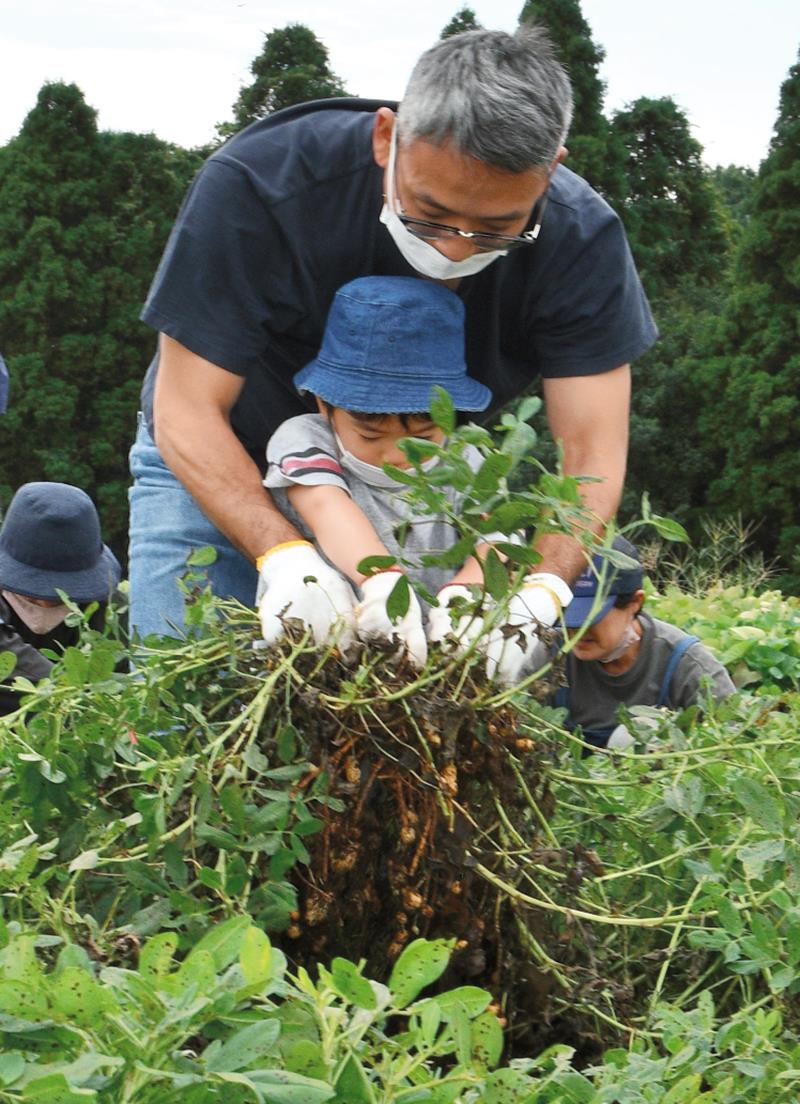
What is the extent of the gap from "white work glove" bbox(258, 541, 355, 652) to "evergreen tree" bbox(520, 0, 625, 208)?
1517 centimetres

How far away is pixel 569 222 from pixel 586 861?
3.88ft

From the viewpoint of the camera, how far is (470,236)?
2.05 metres

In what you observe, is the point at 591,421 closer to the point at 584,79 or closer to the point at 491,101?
the point at 491,101

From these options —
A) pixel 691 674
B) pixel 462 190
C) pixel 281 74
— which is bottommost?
pixel 691 674

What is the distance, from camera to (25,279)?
662 inches

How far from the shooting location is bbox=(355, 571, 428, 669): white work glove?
143 cm

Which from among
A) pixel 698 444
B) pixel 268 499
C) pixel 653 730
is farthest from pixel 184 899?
pixel 698 444

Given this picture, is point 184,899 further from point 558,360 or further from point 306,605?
point 558,360

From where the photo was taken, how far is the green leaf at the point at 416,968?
0.87 metres

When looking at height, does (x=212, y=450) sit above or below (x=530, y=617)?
above

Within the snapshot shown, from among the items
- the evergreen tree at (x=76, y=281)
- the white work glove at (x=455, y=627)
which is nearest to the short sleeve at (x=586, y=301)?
the white work glove at (x=455, y=627)

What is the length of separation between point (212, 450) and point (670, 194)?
1904cm

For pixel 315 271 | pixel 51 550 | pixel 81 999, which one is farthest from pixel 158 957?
pixel 51 550

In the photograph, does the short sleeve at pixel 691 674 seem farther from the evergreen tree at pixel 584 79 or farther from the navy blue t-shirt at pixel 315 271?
the evergreen tree at pixel 584 79
